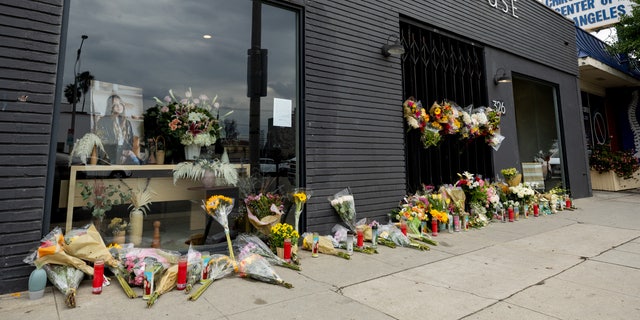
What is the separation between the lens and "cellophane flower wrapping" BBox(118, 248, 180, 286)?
10.0 feet

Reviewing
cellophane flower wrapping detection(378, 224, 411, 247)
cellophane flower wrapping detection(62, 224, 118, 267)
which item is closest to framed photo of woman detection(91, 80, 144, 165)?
cellophane flower wrapping detection(62, 224, 118, 267)

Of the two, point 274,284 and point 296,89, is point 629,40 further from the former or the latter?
point 274,284

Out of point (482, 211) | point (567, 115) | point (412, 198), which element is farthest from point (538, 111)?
point (412, 198)

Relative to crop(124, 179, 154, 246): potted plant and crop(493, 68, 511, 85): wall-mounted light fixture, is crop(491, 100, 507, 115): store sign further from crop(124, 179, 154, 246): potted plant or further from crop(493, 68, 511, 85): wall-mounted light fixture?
crop(124, 179, 154, 246): potted plant

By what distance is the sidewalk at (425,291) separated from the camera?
2605mm

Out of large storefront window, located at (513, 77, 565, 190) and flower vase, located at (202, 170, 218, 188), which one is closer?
flower vase, located at (202, 170, 218, 188)

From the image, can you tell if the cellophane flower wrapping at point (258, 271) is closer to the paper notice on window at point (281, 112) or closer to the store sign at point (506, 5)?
the paper notice on window at point (281, 112)

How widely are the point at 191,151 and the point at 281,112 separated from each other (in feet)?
4.59

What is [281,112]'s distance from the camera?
489 centimetres

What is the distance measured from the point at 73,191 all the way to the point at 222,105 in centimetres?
200

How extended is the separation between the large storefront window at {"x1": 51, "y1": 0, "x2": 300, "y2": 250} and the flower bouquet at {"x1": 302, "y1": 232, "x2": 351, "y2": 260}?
2.78 ft

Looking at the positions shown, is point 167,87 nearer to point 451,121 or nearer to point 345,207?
point 345,207

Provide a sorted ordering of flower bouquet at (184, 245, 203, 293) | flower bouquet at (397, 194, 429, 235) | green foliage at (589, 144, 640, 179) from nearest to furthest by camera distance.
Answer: flower bouquet at (184, 245, 203, 293) < flower bouquet at (397, 194, 429, 235) < green foliage at (589, 144, 640, 179)

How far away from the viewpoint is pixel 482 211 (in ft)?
21.2
